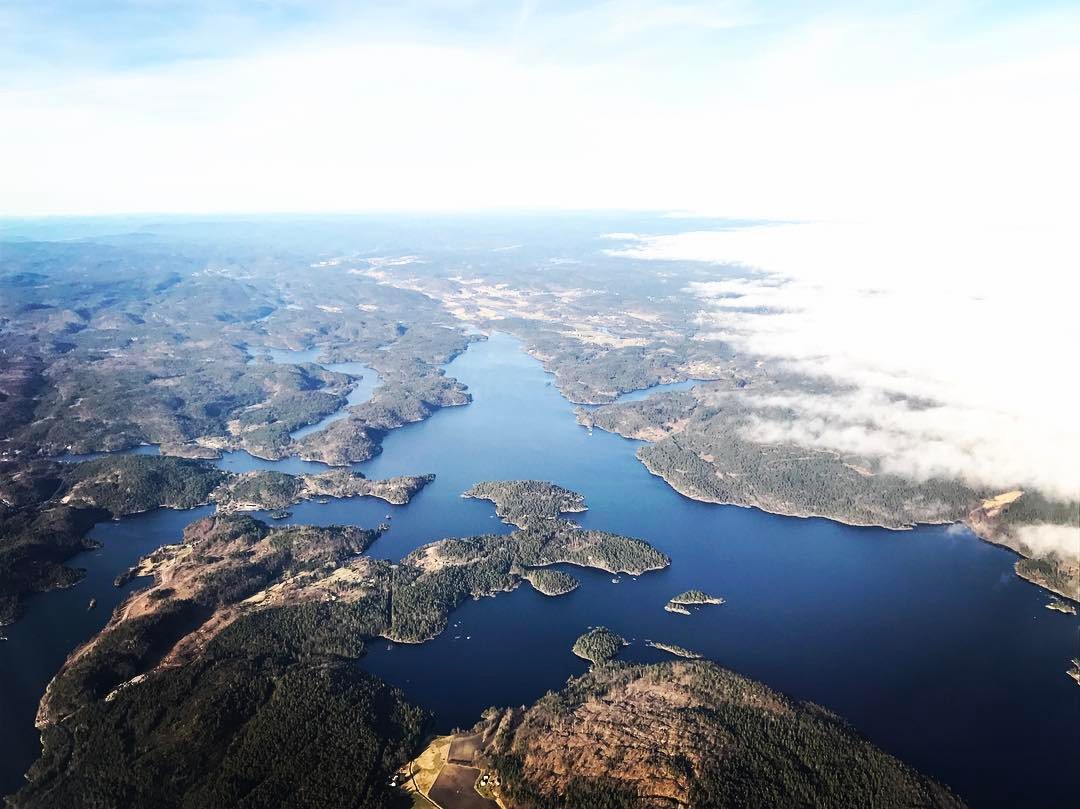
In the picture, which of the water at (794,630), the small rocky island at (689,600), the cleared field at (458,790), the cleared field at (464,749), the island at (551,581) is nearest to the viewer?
the cleared field at (458,790)

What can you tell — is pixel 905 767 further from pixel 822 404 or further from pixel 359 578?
pixel 822 404

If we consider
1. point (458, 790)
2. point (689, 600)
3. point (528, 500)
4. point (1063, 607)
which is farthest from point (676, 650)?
point (1063, 607)

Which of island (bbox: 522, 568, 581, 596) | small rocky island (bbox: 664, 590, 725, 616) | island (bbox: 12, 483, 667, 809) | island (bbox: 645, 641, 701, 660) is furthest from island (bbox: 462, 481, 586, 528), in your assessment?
island (bbox: 645, 641, 701, 660)

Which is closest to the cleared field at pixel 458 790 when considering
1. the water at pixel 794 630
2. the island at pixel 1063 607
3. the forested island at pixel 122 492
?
the water at pixel 794 630

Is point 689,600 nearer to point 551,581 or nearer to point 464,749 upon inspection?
point 551,581

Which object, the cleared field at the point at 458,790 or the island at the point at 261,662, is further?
the island at the point at 261,662

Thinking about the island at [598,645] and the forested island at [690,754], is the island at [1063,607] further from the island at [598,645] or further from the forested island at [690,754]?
the island at [598,645]
